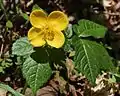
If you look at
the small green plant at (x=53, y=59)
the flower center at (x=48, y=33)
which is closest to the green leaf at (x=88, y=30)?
the small green plant at (x=53, y=59)

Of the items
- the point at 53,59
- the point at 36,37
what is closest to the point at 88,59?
the point at 53,59

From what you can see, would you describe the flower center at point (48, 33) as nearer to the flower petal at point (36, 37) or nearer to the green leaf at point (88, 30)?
the flower petal at point (36, 37)

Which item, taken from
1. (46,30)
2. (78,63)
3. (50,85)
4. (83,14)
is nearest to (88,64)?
(78,63)

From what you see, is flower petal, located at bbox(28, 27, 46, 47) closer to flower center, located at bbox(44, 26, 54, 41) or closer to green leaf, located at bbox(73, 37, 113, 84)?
flower center, located at bbox(44, 26, 54, 41)

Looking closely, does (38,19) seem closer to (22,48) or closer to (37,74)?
(22,48)

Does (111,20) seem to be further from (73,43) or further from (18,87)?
(73,43)

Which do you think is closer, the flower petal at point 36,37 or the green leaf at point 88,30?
the flower petal at point 36,37
